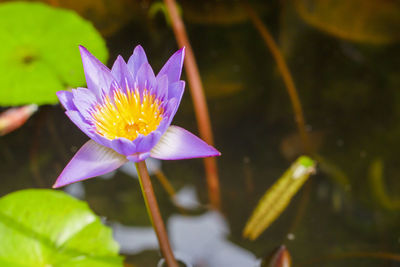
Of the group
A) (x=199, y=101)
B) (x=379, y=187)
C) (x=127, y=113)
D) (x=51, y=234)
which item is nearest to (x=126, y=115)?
(x=127, y=113)

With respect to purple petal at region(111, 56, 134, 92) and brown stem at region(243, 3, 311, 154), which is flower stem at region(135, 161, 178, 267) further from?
brown stem at region(243, 3, 311, 154)

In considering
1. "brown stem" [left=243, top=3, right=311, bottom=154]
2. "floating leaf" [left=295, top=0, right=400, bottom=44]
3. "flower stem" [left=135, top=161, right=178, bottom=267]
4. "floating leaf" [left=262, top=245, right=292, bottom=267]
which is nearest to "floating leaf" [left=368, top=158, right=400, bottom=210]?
"brown stem" [left=243, top=3, right=311, bottom=154]

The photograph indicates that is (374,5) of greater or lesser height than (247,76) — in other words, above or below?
above

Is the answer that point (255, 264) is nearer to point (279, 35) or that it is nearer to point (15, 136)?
point (15, 136)

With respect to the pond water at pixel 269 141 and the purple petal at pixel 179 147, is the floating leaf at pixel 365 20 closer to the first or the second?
the pond water at pixel 269 141

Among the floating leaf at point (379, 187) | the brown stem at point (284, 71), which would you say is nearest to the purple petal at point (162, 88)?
the brown stem at point (284, 71)

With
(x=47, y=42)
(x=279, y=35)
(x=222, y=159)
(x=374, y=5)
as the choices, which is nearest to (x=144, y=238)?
(x=222, y=159)
